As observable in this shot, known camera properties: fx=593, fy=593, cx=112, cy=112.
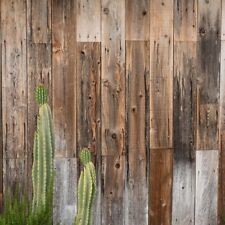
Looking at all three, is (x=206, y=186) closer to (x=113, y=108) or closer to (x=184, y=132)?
(x=184, y=132)

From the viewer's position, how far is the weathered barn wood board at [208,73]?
165 inches

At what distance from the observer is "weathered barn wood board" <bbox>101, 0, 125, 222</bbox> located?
13.4ft

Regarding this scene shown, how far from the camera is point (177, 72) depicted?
4.20 metres

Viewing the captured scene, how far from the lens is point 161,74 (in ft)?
13.7

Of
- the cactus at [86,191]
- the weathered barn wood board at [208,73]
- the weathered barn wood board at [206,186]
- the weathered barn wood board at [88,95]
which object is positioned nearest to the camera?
the cactus at [86,191]

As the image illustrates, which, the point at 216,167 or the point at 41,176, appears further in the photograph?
the point at 216,167

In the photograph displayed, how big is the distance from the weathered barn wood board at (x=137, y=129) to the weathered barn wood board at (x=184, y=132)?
218 mm

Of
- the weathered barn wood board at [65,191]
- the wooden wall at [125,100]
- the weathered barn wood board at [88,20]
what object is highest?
the weathered barn wood board at [88,20]

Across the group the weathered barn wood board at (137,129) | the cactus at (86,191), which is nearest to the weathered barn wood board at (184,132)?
the weathered barn wood board at (137,129)

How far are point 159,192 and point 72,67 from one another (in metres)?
1.09

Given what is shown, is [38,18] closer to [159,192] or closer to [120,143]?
[120,143]

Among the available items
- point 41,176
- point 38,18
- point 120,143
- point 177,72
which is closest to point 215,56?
point 177,72

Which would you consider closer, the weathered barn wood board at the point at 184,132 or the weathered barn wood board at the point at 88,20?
the weathered barn wood board at the point at 88,20

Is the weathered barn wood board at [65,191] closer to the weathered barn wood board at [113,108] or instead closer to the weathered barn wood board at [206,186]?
the weathered barn wood board at [113,108]
